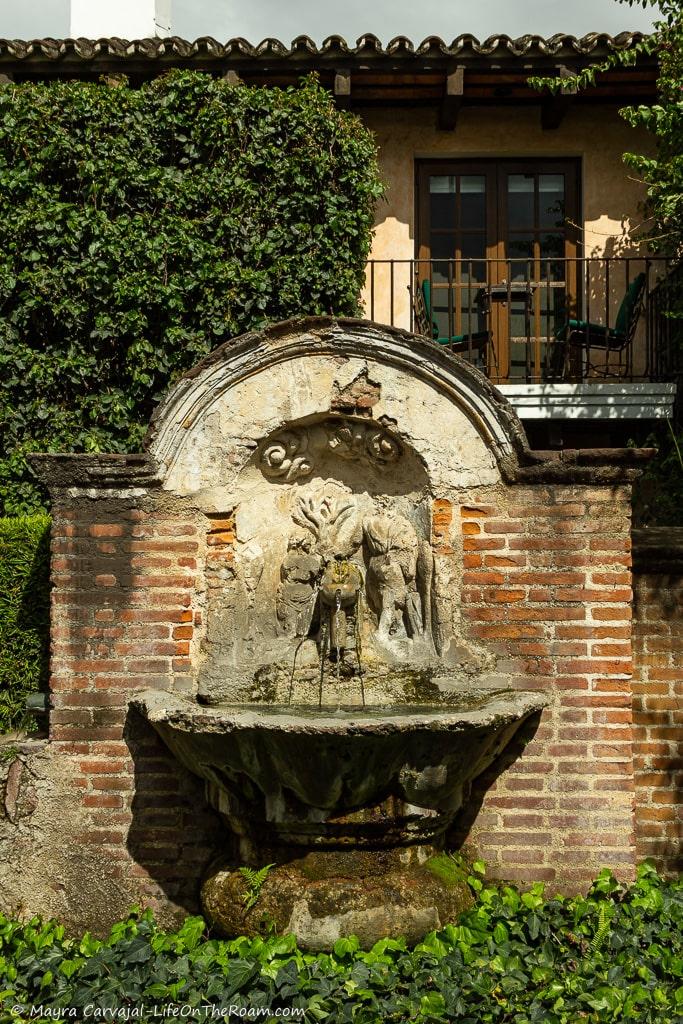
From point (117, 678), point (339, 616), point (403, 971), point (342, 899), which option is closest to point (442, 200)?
point (339, 616)

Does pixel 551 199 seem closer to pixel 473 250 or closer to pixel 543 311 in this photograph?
pixel 473 250

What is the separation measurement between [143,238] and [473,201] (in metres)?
3.42

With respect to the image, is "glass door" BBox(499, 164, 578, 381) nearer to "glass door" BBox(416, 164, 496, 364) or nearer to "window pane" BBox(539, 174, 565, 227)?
"window pane" BBox(539, 174, 565, 227)

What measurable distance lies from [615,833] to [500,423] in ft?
6.24

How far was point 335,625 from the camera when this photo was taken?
4.75 meters

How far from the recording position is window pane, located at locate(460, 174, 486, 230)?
9.12 m

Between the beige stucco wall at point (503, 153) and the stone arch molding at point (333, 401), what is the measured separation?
172 inches

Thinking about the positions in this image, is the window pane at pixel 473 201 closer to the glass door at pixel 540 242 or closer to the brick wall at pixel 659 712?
the glass door at pixel 540 242

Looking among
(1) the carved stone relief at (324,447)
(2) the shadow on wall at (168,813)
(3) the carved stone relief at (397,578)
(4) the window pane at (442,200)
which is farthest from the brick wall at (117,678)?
(4) the window pane at (442,200)

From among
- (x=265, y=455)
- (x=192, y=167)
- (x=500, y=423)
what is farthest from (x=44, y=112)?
(x=500, y=423)

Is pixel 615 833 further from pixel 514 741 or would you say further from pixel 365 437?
pixel 365 437

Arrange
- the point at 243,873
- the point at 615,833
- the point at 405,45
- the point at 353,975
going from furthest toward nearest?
the point at 405,45
the point at 615,833
the point at 243,873
the point at 353,975

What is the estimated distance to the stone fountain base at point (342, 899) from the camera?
393 cm

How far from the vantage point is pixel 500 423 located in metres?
4.55
